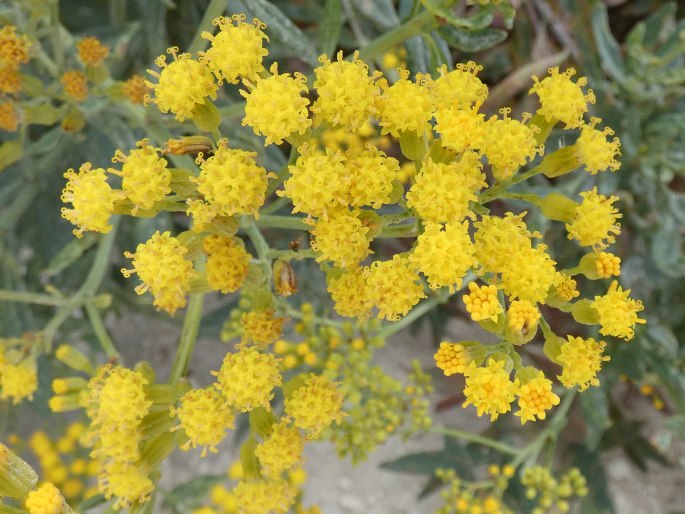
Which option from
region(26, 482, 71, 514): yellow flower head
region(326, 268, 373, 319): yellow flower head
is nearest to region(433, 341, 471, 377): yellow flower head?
region(326, 268, 373, 319): yellow flower head

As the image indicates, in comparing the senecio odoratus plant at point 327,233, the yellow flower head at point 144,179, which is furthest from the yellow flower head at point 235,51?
the yellow flower head at point 144,179

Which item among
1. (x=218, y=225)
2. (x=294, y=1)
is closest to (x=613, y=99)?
(x=294, y=1)

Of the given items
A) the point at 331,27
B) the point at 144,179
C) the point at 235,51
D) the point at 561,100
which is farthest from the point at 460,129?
the point at 331,27

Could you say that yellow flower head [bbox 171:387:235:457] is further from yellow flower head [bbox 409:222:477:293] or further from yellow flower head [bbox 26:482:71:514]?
yellow flower head [bbox 409:222:477:293]

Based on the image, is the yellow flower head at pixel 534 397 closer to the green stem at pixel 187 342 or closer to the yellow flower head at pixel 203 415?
the yellow flower head at pixel 203 415

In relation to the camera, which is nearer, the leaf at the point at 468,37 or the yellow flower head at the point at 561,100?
the yellow flower head at the point at 561,100
